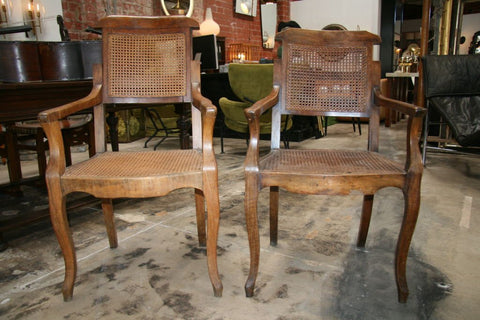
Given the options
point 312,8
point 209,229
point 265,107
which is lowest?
point 209,229

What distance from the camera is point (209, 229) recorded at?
1.30m

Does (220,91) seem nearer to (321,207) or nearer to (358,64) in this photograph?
(321,207)

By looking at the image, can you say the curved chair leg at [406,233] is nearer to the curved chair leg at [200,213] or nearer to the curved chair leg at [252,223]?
the curved chair leg at [252,223]

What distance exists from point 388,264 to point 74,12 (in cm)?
425

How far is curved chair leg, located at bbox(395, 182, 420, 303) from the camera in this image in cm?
120

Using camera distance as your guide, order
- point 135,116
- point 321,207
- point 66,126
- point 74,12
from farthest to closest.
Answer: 1. point 135,116
2. point 74,12
3. point 66,126
4. point 321,207

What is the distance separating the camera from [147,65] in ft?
5.41

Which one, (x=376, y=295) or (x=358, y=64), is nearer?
(x=376, y=295)

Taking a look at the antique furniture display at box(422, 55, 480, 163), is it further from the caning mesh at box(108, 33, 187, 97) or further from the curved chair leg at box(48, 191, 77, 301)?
the curved chair leg at box(48, 191, 77, 301)

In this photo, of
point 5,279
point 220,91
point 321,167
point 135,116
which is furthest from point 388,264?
point 135,116

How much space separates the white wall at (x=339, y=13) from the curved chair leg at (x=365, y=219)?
613 cm

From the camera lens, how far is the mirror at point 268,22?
300 inches

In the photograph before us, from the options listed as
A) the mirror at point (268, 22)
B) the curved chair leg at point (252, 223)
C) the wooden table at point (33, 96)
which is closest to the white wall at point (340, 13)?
the mirror at point (268, 22)

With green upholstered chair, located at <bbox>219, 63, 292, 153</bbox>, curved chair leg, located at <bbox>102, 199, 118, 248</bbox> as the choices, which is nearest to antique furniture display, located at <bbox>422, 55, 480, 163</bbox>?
green upholstered chair, located at <bbox>219, 63, 292, 153</bbox>
